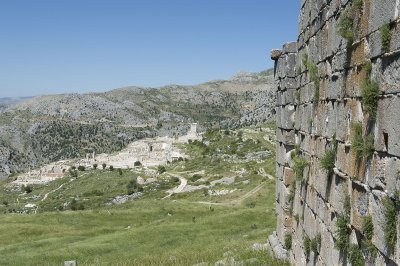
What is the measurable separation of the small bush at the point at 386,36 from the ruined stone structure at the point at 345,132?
0.05ft

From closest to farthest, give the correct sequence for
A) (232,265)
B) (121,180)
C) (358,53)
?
(358,53) < (232,265) < (121,180)

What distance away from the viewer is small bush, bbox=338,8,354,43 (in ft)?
29.3

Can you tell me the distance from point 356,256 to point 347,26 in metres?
4.21

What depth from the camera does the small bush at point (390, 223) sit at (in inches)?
268

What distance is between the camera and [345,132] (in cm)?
930

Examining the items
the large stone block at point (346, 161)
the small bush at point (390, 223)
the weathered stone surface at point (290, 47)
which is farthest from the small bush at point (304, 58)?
the small bush at point (390, 223)

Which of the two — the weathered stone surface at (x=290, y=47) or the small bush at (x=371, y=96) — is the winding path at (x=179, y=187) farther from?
the small bush at (x=371, y=96)

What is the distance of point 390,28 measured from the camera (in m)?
7.04

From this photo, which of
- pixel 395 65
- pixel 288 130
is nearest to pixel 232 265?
pixel 288 130

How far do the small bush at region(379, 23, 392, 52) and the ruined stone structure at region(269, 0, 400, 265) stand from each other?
1 centimetres

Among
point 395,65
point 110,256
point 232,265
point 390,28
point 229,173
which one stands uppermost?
point 390,28

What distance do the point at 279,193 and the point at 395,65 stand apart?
10.9m

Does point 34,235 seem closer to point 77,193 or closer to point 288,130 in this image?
point 288,130

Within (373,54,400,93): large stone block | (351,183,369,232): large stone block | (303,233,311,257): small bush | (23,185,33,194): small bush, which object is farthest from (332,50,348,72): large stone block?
(23,185,33,194): small bush
